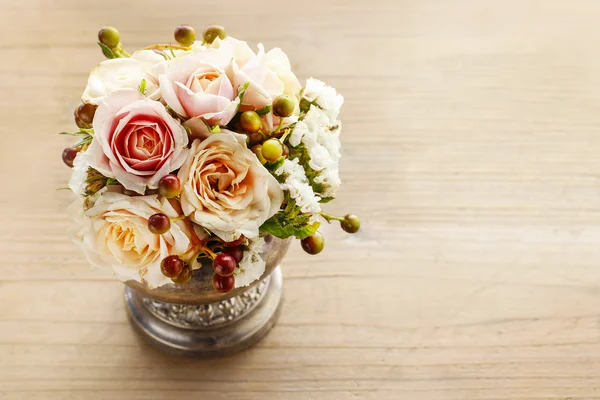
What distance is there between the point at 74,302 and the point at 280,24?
1.90ft

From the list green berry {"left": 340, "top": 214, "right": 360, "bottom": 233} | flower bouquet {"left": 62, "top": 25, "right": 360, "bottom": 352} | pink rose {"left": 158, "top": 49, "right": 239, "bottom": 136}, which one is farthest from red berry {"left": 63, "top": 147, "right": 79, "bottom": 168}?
green berry {"left": 340, "top": 214, "right": 360, "bottom": 233}

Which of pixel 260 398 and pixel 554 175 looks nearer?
pixel 260 398

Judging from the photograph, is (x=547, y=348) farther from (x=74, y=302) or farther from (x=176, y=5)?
(x=176, y=5)

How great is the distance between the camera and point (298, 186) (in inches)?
22.5

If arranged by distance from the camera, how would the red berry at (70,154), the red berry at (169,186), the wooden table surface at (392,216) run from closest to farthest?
the red berry at (169,186)
the red berry at (70,154)
the wooden table surface at (392,216)

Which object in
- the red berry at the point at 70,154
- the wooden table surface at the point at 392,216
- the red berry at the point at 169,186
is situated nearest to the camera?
the red berry at the point at 169,186

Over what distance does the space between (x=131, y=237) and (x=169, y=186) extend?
0.22 ft

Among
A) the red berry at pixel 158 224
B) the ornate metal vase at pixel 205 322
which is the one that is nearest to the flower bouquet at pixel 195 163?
the red berry at pixel 158 224

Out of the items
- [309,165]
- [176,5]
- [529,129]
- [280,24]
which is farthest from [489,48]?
[309,165]

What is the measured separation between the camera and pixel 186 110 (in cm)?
56

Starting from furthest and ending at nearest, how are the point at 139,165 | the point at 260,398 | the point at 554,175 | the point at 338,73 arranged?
the point at 338,73 < the point at 554,175 < the point at 260,398 < the point at 139,165

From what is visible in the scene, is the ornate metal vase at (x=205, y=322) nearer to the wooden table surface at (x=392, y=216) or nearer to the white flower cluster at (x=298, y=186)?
the wooden table surface at (x=392, y=216)

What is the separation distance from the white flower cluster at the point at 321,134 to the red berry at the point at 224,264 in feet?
0.34

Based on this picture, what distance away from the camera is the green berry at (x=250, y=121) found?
55cm
